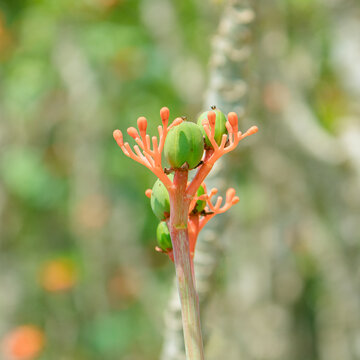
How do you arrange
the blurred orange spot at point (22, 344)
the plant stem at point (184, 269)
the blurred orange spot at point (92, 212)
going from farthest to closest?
the blurred orange spot at point (92, 212)
the blurred orange spot at point (22, 344)
the plant stem at point (184, 269)

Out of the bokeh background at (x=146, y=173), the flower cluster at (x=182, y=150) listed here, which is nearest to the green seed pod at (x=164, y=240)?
the flower cluster at (x=182, y=150)

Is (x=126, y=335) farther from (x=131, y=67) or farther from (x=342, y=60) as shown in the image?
(x=342, y=60)

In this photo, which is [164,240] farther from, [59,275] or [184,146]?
[59,275]

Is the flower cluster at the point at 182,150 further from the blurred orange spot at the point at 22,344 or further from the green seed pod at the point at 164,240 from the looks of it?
the blurred orange spot at the point at 22,344

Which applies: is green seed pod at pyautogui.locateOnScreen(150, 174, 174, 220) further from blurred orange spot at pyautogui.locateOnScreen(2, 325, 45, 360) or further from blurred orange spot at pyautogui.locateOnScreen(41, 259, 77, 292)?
blurred orange spot at pyautogui.locateOnScreen(41, 259, 77, 292)

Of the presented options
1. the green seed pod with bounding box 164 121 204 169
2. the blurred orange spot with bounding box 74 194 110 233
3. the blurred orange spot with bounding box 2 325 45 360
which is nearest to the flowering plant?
the green seed pod with bounding box 164 121 204 169

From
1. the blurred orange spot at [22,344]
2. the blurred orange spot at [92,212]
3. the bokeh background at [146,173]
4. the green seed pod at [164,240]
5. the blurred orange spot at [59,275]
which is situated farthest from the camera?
the blurred orange spot at [92,212]

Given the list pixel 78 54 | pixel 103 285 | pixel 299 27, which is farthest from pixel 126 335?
pixel 299 27

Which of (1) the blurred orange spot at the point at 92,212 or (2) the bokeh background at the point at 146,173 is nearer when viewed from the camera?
(2) the bokeh background at the point at 146,173
